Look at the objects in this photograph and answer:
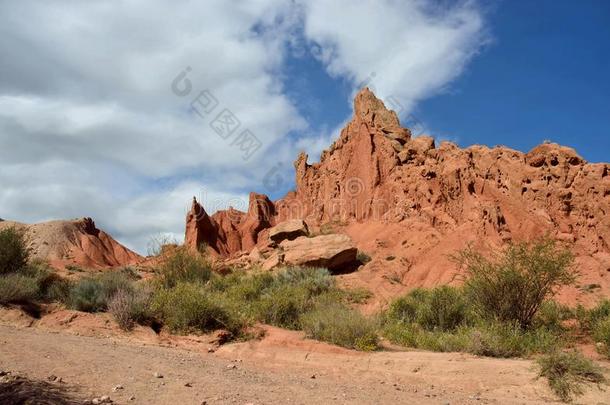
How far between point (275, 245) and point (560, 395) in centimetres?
2947

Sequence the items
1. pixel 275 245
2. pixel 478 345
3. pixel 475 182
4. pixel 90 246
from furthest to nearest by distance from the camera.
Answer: pixel 90 246 → pixel 275 245 → pixel 475 182 → pixel 478 345

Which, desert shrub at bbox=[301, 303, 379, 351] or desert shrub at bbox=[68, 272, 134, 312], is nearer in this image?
desert shrub at bbox=[301, 303, 379, 351]

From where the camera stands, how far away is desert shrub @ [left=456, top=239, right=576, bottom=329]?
13555 mm

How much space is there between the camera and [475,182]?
28438 mm

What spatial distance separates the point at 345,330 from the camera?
11703 mm

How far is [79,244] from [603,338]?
63.9 metres

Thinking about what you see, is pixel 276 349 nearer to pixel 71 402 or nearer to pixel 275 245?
pixel 71 402

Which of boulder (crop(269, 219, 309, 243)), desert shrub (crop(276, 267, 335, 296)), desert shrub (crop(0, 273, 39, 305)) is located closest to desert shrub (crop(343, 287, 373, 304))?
desert shrub (crop(276, 267, 335, 296))

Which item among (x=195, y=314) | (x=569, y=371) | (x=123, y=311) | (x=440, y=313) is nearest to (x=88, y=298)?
(x=123, y=311)

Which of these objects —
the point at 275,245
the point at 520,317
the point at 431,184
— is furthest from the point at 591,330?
the point at 275,245

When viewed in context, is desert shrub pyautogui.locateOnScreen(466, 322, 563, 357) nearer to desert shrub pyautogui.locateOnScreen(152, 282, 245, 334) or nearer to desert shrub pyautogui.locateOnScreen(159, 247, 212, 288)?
desert shrub pyautogui.locateOnScreen(152, 282, 245, 334)

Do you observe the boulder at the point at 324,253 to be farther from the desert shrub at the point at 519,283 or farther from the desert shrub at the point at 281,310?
the desert shrub at the point at 519,283

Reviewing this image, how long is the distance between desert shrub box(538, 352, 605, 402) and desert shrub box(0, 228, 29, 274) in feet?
55.7

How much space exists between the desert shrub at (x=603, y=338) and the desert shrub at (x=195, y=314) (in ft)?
29.9
